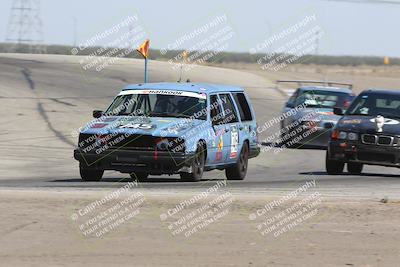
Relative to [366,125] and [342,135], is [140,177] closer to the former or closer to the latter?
[342,135]

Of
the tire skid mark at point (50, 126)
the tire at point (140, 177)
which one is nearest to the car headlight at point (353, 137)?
the tire at point (140, 177)

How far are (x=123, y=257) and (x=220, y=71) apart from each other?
141 feet

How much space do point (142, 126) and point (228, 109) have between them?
243 centimetres

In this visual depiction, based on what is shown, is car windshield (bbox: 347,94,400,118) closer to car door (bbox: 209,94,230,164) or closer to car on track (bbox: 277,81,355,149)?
car door (bbox: 209,94,230,164)

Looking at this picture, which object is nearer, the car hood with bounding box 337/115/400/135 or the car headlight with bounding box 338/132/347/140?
the car hood with bounding box 337/115/400/135

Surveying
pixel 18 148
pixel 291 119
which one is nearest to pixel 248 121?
pixel 18 148

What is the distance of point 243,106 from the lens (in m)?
18.0

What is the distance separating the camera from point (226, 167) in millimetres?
16938

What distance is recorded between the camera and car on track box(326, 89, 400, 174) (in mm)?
18094

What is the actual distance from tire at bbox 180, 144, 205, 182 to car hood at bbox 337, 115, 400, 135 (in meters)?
3.72

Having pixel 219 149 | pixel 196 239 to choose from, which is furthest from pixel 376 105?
pixel 196 239

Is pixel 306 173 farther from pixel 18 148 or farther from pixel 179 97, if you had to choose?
pixel 18 148

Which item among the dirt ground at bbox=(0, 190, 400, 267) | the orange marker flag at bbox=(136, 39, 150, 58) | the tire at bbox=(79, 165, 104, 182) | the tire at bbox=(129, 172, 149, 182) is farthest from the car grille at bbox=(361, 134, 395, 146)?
the orange marker flag at bbox=(136, 39, 150, 58)

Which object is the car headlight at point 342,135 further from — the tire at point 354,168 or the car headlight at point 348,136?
the tire at point 354,168
